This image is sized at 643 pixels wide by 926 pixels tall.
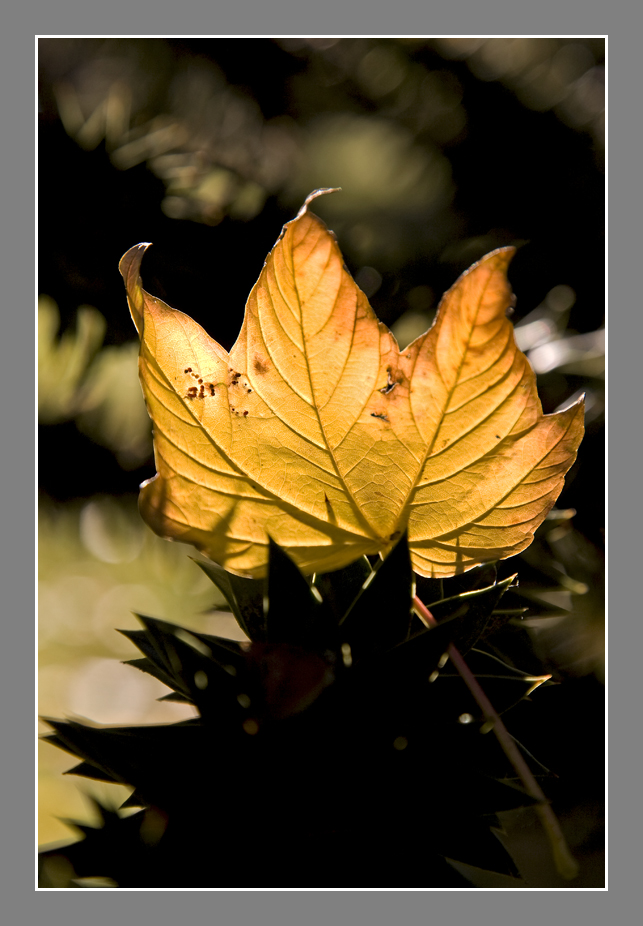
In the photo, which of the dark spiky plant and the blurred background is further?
the blurred background

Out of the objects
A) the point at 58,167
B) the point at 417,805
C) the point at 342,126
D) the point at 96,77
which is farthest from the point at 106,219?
the point at 417,805

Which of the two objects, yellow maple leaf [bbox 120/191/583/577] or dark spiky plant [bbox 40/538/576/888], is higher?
yellow maple leaf [bbox 120/191/583/577]

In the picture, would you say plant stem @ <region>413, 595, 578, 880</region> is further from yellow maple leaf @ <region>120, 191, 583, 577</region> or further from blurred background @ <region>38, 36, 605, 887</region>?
blurred background @ <region>38, 36, 605, 887</region>

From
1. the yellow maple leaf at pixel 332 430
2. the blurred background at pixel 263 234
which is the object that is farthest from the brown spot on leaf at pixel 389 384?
the blurred background at pixel 263 234

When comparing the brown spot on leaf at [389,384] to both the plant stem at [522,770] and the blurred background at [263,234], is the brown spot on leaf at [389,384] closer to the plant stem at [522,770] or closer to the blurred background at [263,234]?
the plant stem at [522,770]

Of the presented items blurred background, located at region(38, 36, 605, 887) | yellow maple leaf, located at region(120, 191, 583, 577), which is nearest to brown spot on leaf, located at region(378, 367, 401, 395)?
yellow maple leaf, located at region(120, 191, 583, 577)

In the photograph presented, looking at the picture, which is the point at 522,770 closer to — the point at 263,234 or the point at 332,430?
the point at 332,430

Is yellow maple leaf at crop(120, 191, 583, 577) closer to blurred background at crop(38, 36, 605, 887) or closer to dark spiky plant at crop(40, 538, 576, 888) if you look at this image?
dark spiky plant at crop(40, 538, 576, 888)
